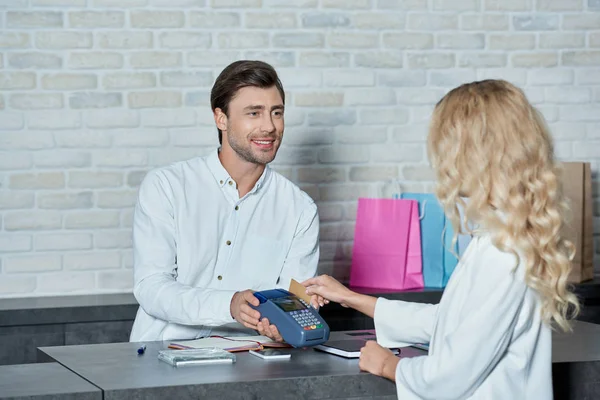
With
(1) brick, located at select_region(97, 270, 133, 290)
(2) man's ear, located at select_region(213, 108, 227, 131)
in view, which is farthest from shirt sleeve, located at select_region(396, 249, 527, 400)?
(1) brick, located at select_region(97, 270, 133, 290)

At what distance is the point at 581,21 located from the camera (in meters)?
4.41

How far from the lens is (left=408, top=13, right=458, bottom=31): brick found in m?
4.24

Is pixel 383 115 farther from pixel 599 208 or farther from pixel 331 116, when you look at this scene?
pixel 599 208

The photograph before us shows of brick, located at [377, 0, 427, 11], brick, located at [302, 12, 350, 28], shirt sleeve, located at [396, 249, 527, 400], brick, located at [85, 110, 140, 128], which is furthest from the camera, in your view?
brick, located at [377, 0, 427, 11]

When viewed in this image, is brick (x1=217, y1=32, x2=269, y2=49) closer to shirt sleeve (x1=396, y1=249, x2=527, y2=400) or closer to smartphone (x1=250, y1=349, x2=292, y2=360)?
smartphone (x1=250, y1=349, x2=292, y2=360)

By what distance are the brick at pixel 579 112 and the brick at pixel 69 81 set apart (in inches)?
81.0

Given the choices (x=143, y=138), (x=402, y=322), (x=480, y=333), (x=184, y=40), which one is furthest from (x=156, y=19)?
(x=480, y=333)

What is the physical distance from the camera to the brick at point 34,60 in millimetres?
3785

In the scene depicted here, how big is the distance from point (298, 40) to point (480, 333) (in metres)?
2.42

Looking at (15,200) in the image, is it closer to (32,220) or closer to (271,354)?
(32,220)

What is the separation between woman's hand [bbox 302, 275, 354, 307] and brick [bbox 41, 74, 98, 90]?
1.62 m

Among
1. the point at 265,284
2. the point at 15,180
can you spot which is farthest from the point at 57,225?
the point at 265,284

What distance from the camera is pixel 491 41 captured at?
4332 mm

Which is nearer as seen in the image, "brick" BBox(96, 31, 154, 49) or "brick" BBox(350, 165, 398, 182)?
"brick" BBox(96, 31, 154, 49)
